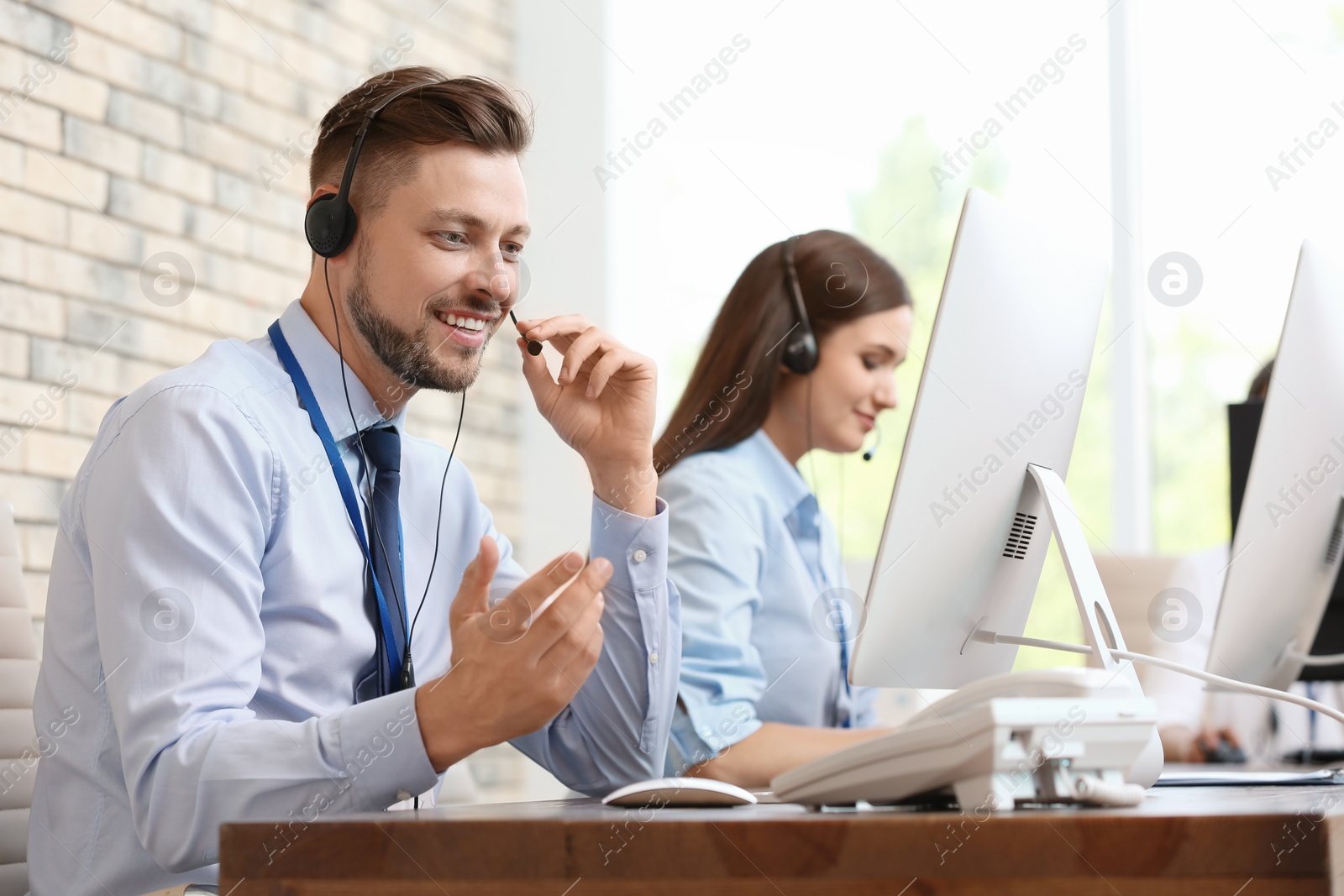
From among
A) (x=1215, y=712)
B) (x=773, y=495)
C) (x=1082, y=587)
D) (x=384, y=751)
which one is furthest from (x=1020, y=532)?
(x=1215, y=712)

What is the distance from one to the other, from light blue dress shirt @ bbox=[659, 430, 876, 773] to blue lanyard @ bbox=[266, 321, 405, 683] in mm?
576

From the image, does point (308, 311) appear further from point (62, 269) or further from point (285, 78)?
point (285, 78)

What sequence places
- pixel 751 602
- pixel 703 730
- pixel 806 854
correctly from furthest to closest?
1. pixel 751 602
2. pixel 703 730
3. pixel 806 854

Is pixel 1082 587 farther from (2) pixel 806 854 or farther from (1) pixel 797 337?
(1) pixel 797 337

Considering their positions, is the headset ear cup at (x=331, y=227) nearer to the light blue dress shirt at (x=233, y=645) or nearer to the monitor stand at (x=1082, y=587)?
the light blue dress shirt at (x=233, y=645)

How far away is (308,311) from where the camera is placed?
142 centimetres

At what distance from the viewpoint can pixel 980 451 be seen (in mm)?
1034

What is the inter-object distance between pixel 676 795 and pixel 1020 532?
0.44 m

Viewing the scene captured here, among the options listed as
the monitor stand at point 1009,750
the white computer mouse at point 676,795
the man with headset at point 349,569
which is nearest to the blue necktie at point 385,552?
the man with headset at point 349,569

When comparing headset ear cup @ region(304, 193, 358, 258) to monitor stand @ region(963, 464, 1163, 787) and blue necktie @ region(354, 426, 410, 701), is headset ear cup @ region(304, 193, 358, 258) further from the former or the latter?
monitor stand @ region(963, 464, 1163, 787)

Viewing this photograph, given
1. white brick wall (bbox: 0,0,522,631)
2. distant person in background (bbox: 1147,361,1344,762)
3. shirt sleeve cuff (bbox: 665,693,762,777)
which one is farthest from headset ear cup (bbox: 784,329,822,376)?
white brick wall (bbox: 0,0,522,631)

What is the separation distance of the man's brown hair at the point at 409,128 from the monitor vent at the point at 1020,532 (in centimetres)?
75

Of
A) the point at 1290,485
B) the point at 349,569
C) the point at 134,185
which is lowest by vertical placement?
the point at 349,569

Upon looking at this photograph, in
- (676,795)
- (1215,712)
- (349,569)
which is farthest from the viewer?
(1215,712)
